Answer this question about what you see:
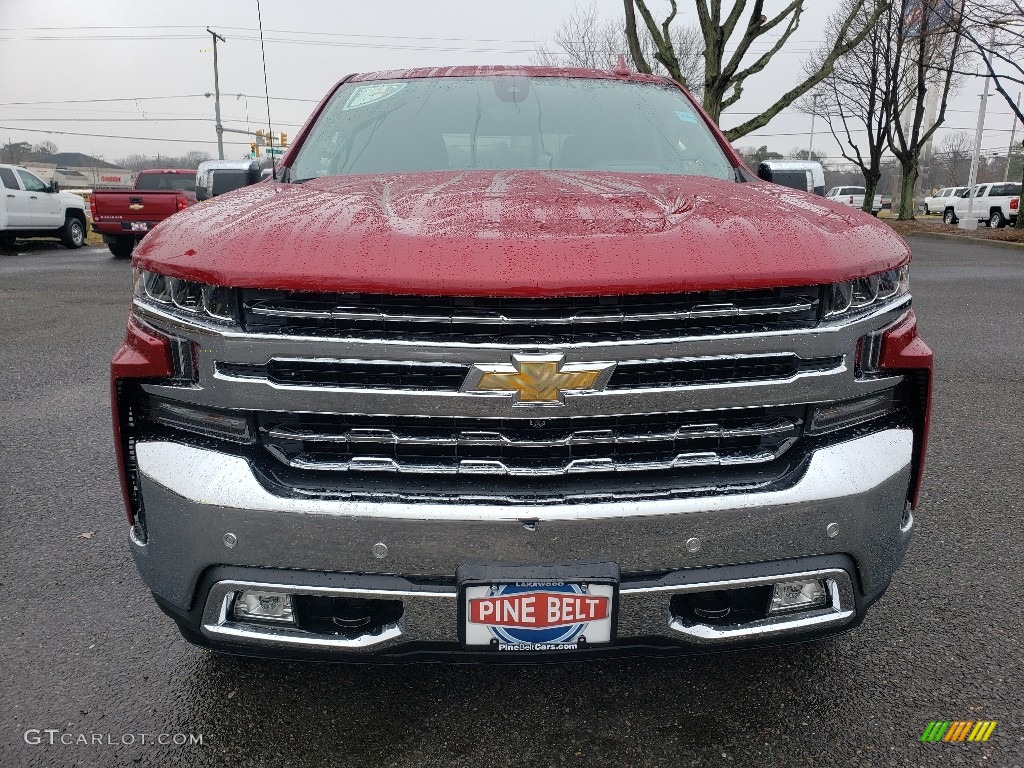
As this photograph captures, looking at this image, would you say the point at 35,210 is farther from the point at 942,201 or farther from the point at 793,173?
the point at 942,201

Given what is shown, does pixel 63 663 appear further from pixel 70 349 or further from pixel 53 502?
pixel 70 349

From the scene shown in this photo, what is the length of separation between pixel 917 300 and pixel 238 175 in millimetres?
8837

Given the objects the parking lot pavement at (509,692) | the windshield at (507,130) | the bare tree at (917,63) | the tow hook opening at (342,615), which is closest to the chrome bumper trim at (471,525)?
the tow hook opening at (342,615)

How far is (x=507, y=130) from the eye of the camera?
287 cm

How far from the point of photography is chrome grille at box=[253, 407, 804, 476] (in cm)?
160

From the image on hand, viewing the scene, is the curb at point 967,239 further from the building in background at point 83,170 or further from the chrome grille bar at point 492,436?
the building in background at point 83,170

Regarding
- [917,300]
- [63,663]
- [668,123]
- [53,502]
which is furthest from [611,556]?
[917,300]

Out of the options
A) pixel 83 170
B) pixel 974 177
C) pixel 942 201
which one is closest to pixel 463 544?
pixel 974 177

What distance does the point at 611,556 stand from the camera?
1.57 meters

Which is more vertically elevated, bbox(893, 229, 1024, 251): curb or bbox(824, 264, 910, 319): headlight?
bbox(824, 264, 910, 319): headlight

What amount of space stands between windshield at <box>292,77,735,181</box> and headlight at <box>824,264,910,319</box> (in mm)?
1069

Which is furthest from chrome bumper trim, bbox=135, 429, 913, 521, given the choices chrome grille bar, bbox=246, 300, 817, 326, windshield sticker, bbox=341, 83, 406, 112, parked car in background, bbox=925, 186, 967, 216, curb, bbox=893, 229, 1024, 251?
parked car in background, bbox=925, 186, 967, 216

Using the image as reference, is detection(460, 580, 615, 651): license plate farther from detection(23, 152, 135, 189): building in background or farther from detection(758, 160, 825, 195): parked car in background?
detection(23, 152, 135, 189): building in background

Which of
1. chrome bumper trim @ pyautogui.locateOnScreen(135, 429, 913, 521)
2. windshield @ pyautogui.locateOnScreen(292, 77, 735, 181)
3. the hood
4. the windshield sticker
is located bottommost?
chrome bumper trim @ pyautogui.locateOnScreen(135, 429, 913, 521)
